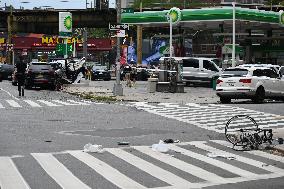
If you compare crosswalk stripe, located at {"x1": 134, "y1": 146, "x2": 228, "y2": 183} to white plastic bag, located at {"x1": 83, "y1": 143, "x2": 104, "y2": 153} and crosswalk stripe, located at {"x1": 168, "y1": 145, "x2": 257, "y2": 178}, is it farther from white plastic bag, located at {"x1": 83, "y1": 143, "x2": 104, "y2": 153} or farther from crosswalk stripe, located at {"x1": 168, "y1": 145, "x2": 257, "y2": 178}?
white plastic bag, located at {"x1": 83, "y1": 143, "x2": 104, "y2": 153}

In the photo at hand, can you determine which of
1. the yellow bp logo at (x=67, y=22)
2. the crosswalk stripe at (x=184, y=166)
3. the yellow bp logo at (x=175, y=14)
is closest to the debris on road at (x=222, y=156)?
the crosswalk stripe at (x=184, y=166)

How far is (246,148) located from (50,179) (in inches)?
209

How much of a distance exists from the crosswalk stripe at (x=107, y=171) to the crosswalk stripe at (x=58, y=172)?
49 centimetres

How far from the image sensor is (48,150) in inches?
543

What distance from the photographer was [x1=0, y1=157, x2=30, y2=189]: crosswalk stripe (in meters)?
9.83

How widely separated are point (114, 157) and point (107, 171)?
1705 mm

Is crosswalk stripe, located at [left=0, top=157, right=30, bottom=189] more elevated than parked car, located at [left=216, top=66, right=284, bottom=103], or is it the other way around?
parked car, located at [left=216, top=66, right=284, bottom=103]

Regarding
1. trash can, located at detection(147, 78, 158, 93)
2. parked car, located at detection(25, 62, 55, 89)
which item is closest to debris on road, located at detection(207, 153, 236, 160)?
trash can, located at detection(147, 78, 158, 93)

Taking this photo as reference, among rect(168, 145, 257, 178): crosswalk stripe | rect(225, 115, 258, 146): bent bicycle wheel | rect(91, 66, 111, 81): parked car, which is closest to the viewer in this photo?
rect(168, 145, 257, 178): crosswalk stripe

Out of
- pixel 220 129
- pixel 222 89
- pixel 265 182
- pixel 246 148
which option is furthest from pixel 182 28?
→ pixel 265 182

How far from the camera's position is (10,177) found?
10578 mm

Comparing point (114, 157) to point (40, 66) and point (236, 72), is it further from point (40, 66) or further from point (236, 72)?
point (40, 66)

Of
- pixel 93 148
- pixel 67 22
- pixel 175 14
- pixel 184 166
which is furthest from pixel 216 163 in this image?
pixel 67 22

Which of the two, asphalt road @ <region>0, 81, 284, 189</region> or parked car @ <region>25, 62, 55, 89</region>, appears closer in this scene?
asphalt road @ <region>0, 81, 284, 189</region>
